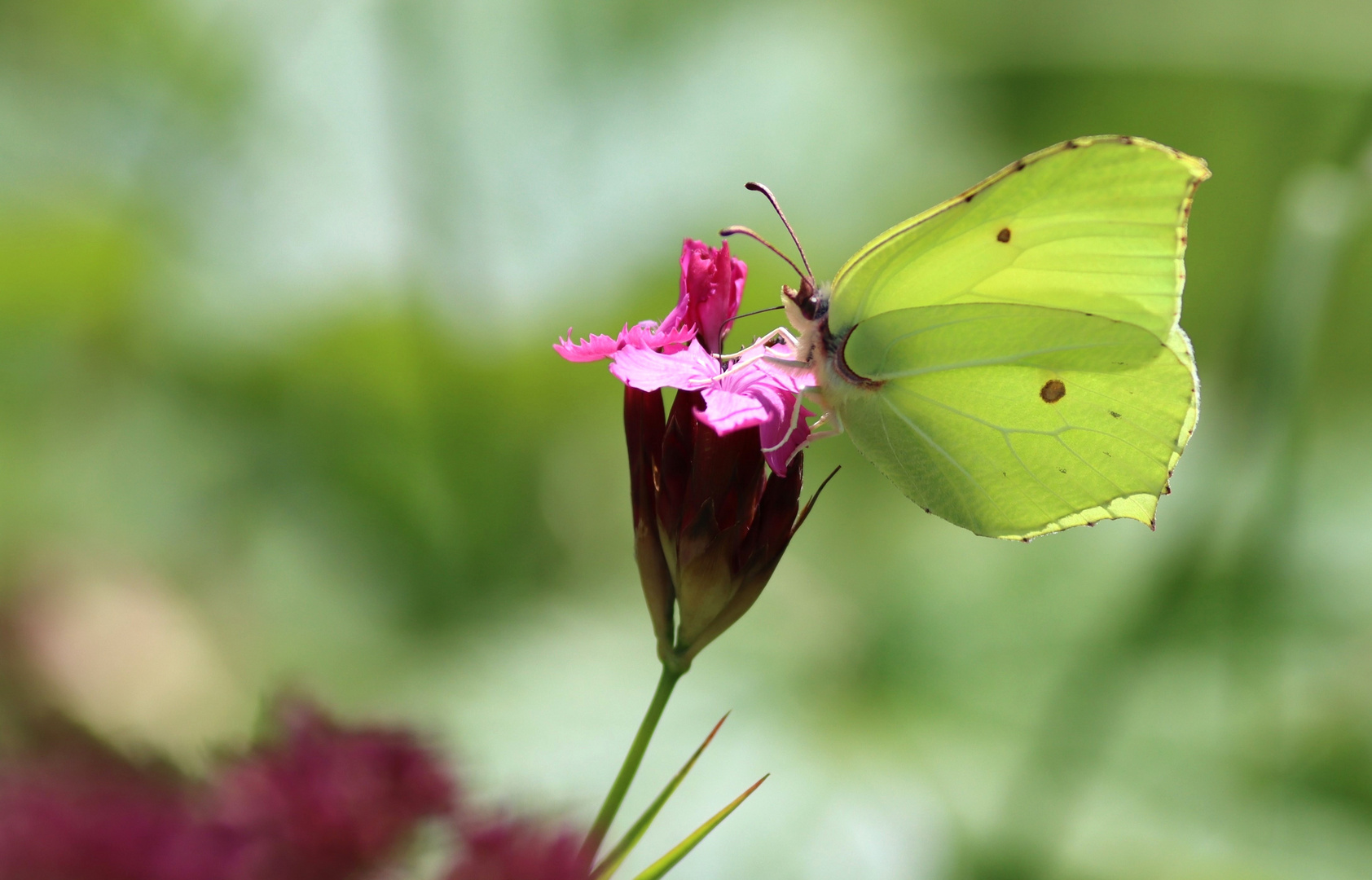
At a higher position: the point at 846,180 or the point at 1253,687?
the point at 846,180

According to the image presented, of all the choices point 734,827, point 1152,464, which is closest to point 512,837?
point 1152,464

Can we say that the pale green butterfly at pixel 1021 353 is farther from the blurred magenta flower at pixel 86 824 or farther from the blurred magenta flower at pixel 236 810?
the blurred magenta flower at pixel 86 824

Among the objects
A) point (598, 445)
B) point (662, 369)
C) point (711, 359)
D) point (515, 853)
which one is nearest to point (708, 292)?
point (711, 359)

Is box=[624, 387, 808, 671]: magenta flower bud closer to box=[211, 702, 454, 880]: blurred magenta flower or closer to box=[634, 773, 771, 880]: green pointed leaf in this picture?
box=[634, 773, 771, 880]: green pointed leaf

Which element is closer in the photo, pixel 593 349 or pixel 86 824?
pixel 86 824

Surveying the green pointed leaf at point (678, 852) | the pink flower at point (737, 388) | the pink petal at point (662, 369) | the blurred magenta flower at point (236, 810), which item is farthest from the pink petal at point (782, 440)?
the blurred magenta flower at point (236, 810)

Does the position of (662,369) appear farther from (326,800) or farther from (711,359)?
(326,800)

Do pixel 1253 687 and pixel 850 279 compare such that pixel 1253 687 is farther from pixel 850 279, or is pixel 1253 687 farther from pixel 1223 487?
pixel 850 279

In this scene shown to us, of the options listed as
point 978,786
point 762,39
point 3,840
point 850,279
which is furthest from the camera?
point 762,39

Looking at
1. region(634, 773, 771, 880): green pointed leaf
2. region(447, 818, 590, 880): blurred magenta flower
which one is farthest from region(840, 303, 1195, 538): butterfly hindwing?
region(447, 818, 590, 880): blurred magenta flower
